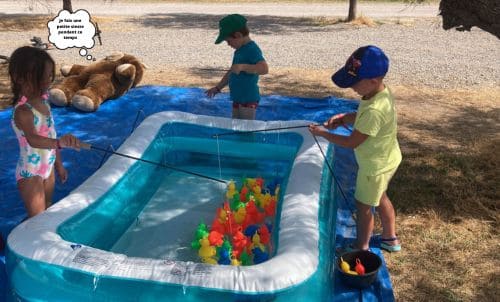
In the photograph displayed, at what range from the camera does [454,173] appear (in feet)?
13.2

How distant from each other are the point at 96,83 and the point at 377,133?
11.4 feet

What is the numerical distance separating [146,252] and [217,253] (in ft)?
1.50

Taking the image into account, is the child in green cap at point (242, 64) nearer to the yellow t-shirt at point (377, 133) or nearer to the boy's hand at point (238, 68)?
the boy's hand at point (238, 68)

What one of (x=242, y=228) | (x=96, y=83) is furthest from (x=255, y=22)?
(x=242, y=228)

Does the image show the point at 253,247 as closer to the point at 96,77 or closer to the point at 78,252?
the point at 78,252

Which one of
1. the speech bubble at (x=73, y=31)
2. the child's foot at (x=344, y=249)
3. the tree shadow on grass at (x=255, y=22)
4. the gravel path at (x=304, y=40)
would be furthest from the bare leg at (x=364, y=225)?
the tree shadow on grass at (x=255, y=22)

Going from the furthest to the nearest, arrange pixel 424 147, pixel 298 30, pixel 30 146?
1. pixel 298 30
2. pixel 424 147
3. pixel 30 146

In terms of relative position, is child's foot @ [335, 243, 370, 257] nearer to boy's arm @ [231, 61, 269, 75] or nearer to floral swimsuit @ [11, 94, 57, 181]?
boy's arm @ [231, 61, 269, 75]

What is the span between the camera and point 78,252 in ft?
7.80

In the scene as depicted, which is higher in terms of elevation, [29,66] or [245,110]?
[29,66]

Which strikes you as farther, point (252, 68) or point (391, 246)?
point (252, 68)

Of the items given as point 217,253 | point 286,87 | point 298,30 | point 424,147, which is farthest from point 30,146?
point 298,30

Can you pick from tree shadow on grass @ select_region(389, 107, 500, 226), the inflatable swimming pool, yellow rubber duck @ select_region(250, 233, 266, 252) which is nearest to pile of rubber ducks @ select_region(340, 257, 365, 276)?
the inflatable swimming pool

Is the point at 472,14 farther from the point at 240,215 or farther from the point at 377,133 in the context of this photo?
the point at 240,215
